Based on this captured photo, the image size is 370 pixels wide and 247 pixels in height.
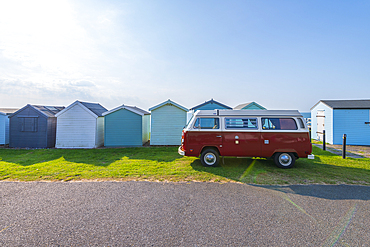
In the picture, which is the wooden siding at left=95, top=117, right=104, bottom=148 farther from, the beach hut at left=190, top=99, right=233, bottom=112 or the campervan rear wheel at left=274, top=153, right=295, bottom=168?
the campervan rear wheel at left=274, top=153, right=295, bottom=168

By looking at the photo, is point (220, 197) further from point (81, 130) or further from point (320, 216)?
point (81, 130)

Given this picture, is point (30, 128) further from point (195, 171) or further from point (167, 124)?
point (195, 171)

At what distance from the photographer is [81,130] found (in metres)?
14.1

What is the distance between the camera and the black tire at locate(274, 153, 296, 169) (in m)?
7.87

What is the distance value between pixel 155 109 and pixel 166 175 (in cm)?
861

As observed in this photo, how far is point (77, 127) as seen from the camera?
553 inches

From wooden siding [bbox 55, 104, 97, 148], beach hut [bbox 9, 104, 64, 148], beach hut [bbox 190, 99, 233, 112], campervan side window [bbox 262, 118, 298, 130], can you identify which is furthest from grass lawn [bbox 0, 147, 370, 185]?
beach hut [bbox 190, 99, 233, 112]

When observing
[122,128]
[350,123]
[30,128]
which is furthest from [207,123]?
[350,123]

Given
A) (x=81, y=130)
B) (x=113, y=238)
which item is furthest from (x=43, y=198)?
(x=81, y=130)

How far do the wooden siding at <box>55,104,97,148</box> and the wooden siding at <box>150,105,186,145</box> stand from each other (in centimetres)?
437

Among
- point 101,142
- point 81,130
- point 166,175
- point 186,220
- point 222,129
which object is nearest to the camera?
point 186,220

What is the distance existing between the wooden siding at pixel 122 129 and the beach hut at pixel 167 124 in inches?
44.4

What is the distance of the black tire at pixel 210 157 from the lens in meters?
8.01

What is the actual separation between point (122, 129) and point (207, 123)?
846cm
